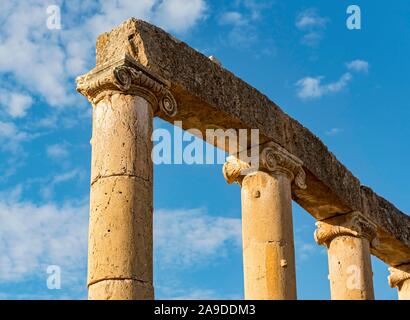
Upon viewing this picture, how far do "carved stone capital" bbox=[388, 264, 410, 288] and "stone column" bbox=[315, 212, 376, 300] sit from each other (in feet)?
12.2

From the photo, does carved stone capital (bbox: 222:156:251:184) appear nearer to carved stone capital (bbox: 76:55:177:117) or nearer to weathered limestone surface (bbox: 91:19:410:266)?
weathered limestone surface (bbox: 91:19:410:266)

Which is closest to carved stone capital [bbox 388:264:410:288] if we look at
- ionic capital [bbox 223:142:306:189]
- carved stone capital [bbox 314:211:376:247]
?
carved stone capital [bbox 314:211:376:247]

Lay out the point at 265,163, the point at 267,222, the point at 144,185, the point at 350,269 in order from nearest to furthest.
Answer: the point at 144,185
the point at 267,222
the point at 265,163
the point at 350,269

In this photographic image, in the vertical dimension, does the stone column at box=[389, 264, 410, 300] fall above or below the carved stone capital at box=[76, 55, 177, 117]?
below

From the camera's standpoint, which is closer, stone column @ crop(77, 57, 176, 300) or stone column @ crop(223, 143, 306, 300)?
stone column @ crop(77, 57, 176, 300)

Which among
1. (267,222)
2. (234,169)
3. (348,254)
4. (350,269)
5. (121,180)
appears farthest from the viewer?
(348,254)

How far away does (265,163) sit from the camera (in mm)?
18188

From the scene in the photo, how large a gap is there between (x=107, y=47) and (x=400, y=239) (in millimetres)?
12135

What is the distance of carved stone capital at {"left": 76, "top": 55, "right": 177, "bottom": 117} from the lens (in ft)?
47.1

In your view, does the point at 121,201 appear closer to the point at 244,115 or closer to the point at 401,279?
the point at 244,115

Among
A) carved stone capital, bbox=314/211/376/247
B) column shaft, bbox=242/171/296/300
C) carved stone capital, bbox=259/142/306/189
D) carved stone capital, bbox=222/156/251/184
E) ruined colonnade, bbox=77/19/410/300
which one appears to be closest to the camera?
ruined colonnade, bbox=77/19/410/300

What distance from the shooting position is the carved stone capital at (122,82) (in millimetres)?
14367

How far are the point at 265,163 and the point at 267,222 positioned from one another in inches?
50.1

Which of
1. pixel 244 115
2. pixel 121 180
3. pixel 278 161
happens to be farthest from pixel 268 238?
pixel 121 180
